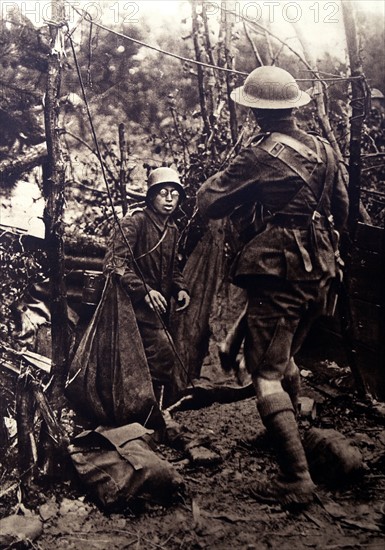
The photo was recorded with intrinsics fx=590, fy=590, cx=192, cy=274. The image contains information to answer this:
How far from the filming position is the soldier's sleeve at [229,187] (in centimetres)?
346

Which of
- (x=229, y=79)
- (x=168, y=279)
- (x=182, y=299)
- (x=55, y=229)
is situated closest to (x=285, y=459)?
(x=182, y=299)

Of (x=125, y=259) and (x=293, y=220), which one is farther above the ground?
(x=293, y=220)

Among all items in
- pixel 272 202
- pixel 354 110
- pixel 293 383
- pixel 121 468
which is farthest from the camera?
pixel 354 110

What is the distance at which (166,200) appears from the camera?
3.46 m

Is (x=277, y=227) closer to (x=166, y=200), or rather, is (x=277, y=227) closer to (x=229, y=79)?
(x=166, y=200)

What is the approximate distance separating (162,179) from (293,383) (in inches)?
57.7

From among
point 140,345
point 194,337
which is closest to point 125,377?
point 140,345

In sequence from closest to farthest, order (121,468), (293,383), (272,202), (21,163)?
(121,468) → (21,163) → (272,202) → (293,383)

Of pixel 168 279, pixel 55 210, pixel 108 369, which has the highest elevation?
pixel 55 210

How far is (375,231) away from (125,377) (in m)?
1.87

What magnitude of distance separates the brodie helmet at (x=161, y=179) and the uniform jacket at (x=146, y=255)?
0.43ft

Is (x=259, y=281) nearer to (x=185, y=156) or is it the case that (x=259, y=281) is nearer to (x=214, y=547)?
(x=185, y=156)

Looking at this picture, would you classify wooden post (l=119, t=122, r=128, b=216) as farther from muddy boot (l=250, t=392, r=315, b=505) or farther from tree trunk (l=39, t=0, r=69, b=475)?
muddy boot (l=250, t=392, r=315, b=505)

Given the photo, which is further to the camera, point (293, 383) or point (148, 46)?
point (293, 383)
